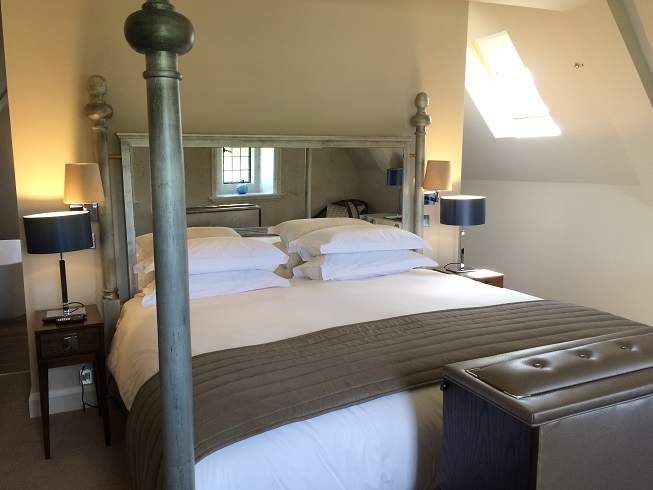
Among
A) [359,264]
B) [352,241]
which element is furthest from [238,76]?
[359,264]

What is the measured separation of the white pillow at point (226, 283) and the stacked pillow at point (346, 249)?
0.28m

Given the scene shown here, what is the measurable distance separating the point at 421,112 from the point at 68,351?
2731mm

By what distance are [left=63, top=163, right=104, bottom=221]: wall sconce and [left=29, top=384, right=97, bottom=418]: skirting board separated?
3.64ft

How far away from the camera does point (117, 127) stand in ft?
10.2

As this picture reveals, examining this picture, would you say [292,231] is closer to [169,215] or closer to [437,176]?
[437,176]

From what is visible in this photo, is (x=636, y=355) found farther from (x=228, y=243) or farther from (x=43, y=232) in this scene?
(x=43, y=232)

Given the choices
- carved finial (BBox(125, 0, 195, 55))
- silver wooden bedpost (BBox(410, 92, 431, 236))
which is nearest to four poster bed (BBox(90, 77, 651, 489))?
silver wooden bedpost (BBox(410, 92, 431, 236))

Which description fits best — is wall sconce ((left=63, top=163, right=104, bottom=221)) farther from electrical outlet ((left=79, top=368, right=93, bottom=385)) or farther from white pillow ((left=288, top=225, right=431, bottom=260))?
white pillow ((left=288, top=225, right=431, bottom=260))

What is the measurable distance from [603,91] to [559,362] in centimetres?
269

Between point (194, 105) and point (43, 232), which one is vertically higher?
point (194, 105)

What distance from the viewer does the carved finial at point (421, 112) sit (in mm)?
3873

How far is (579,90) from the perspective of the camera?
12.7 ft

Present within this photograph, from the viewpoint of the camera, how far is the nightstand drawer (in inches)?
105

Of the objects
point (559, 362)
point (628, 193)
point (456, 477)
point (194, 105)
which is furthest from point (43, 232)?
point (628, 193)
